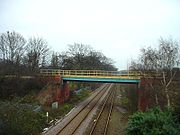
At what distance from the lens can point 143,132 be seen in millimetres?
14531

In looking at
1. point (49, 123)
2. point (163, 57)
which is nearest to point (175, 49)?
point (163, 57)

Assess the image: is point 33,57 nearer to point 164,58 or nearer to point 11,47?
point 11,47

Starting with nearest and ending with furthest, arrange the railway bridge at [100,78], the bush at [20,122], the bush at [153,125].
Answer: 1. the bush at [153,125]
2. the bush at [20,122]
3. the railway bridge at [100,78]

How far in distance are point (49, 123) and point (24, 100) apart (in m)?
11.8

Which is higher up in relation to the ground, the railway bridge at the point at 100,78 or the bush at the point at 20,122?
the railway bridge at the point at 100,78

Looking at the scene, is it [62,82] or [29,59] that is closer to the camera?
[62,82]

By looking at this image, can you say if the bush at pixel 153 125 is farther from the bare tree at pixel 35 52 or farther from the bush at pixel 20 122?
the bare tree at pixel 35 52

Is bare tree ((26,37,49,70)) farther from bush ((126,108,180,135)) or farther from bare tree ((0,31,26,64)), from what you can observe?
bush ((126,108,180,135))

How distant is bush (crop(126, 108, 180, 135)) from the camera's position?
13925 mm

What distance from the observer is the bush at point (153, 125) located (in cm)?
1393

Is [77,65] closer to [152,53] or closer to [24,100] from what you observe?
[24,100]

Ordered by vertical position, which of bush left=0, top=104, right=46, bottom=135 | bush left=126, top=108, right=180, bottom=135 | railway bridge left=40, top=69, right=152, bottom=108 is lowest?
bush left=0, top=104, right=46, bottom=135

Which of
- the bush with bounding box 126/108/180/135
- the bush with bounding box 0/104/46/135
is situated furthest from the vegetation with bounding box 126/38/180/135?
the bush with bounding box 0/104/46/135

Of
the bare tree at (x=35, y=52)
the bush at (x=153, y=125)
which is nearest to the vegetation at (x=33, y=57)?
the bare tree at (x=35, y=52)
